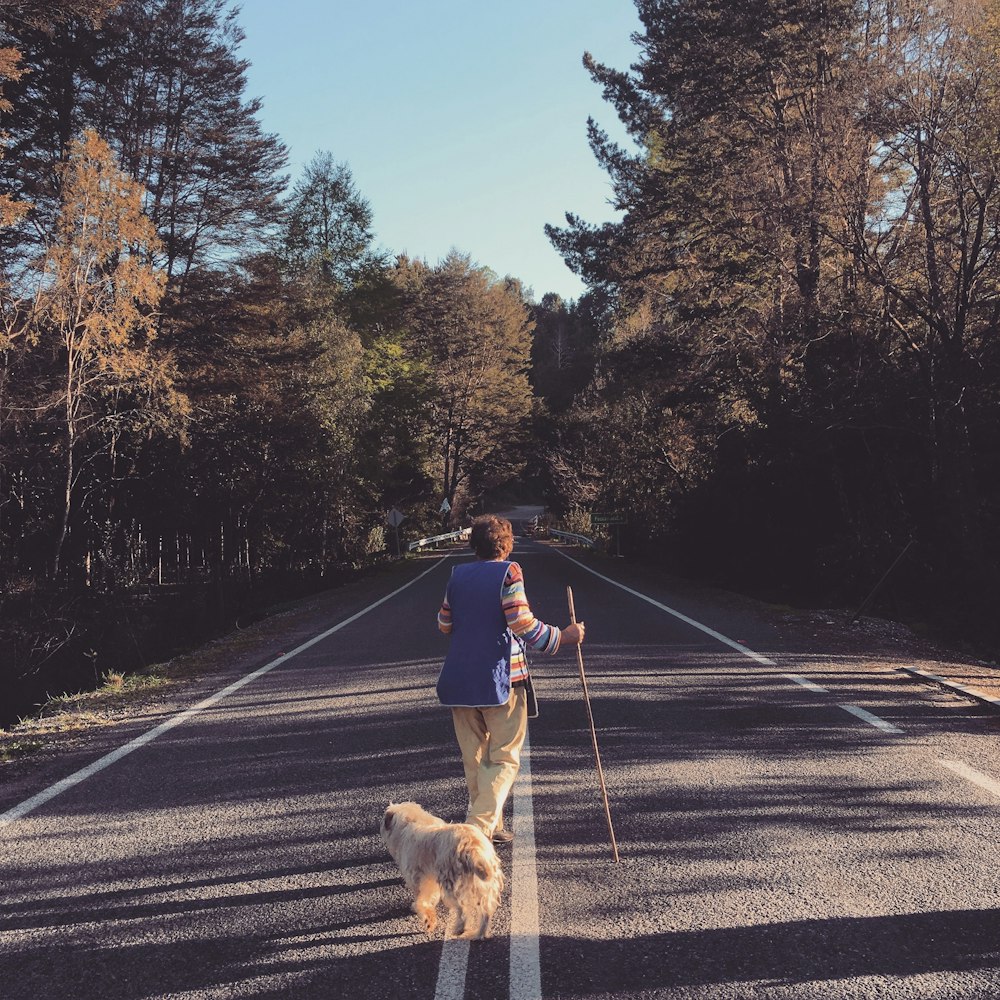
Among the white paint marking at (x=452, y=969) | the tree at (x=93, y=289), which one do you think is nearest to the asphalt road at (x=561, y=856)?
the white paint marking at (x=452, y=969)

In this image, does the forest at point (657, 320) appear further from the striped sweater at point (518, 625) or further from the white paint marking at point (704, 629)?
the striped sweater at point (518, 625)

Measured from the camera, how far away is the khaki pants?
13.4ft

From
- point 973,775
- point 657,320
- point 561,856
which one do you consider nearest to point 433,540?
point 657,320

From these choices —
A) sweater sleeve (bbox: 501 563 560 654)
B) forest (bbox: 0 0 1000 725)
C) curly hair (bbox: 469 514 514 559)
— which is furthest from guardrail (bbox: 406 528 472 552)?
sweater sleeve (bbox: 501 563 560 654)

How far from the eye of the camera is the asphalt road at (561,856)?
3.31 meters

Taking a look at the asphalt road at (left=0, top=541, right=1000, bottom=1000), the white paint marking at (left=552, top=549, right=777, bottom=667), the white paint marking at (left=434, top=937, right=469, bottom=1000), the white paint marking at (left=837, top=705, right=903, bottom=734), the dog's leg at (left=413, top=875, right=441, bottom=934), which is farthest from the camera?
the white paint marking at (left=552, top=549, right=777, bottom=667)

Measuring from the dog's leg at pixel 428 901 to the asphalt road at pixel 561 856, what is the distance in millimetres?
63

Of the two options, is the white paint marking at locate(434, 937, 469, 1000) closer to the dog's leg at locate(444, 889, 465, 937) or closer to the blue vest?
the dog's leg at locate(444, 889, 465, 937)

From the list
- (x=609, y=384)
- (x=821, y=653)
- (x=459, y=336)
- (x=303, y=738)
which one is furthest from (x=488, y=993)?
(x=459, y=336)

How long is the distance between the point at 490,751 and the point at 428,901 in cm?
77

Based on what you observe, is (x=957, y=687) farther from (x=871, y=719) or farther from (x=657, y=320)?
(x=657, y=320)

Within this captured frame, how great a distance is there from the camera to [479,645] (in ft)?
13.5

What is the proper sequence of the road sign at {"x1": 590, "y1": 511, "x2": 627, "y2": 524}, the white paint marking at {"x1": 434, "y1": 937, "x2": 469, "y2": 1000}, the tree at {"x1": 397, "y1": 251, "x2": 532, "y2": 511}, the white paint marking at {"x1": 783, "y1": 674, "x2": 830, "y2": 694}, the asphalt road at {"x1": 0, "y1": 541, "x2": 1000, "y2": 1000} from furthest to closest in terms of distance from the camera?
the tree at {"x1": 397, "y1": 251, "x2": 532, "y2": 511} → the road sign at {"x1": 590, "y1": 511, "x2": 627, "y2": 524} → the white paint marking at {"x1": 783, "y1": 674, "x2": 830, "y2": 694} → the asphalt road at {"x1": 0, "y1": 541, "x2": 1000, "y2": 1000} → the white paint marking at {"x1": 434, "y1": 937, "x2": 469, "y2": 1000}

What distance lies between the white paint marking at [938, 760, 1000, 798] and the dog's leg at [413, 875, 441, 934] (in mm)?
3625
